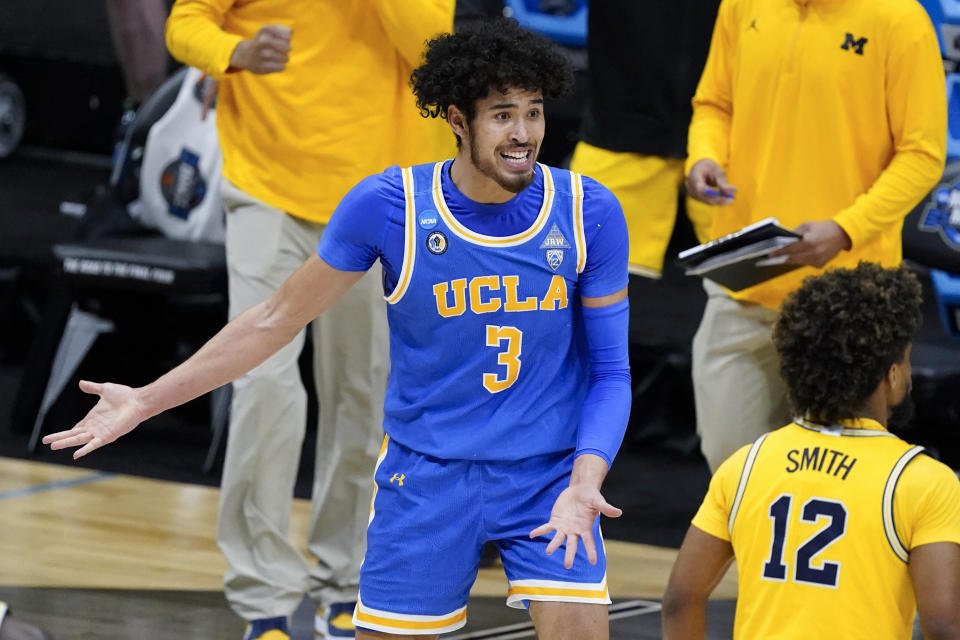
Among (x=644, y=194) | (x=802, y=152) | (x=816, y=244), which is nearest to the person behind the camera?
(x=816, y=244)

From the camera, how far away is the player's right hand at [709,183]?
3.90 m

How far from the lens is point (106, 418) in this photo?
8.77 feet

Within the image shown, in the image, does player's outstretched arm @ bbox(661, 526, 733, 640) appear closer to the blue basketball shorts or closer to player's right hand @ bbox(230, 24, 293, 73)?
the blue basketball shorts

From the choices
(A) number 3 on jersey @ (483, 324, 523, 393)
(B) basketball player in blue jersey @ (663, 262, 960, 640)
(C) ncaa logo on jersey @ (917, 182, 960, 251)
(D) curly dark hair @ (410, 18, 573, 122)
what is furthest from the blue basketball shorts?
(C) ncaa logo on jersey @ (917, 182, 960, 251)

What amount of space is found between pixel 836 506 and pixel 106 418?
46.8 inches

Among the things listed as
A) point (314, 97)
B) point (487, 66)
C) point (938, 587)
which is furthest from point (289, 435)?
point (938, 587)

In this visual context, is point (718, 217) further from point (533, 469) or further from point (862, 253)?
point (533, 469)

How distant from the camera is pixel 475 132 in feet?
9.21

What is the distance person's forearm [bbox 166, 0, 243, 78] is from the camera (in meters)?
3.93

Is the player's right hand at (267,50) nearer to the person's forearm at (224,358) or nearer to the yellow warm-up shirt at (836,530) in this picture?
the person's forearm at (224,358)

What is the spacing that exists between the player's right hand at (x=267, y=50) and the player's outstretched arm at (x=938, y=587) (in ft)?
6.60

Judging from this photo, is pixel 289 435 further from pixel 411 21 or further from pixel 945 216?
pixel 945 216

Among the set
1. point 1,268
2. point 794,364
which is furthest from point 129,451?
point 794,364

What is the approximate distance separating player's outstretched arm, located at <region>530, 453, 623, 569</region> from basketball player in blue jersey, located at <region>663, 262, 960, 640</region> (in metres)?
0.19
